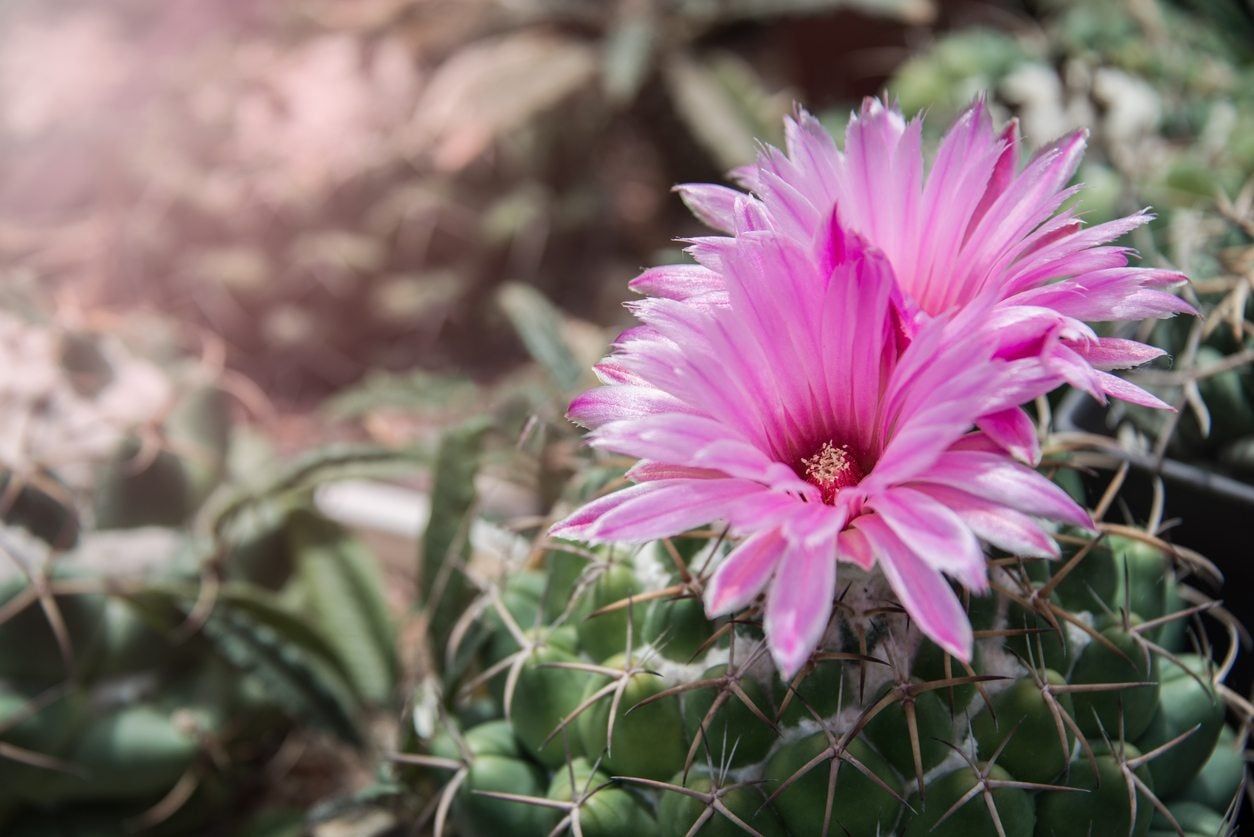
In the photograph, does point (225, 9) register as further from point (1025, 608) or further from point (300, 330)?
point (1025, 608)

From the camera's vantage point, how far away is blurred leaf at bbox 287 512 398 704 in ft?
2.75

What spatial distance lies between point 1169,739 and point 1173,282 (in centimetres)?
22

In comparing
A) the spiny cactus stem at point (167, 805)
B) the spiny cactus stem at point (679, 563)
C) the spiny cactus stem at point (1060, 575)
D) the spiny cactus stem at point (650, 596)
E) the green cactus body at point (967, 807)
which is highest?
the spiny cactus stem at point (679, 563)

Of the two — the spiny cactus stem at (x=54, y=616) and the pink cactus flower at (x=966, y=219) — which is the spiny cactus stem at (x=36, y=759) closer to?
the spiny cactus stem at (x=54, y=616)

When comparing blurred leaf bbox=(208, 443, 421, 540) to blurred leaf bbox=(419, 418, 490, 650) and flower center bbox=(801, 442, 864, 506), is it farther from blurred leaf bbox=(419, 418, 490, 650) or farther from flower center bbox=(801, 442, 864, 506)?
flower center bbox=(801, 442, 864, 506)

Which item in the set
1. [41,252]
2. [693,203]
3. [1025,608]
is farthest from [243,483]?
[41,252]

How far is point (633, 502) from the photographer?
401mm

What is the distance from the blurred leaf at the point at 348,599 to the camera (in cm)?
84

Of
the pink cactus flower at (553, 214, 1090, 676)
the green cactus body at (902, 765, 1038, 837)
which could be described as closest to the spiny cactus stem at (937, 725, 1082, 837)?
the green cactus body at (902, 765, 1038, 837)

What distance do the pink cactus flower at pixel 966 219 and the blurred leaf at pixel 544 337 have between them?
336 mm

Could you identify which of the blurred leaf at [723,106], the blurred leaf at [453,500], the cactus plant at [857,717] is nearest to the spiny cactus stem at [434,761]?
the cactus plant at [857,717]

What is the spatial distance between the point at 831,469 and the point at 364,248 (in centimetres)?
112

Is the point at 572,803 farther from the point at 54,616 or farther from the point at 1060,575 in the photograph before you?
the point at 54,616

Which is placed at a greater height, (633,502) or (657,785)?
(633,502)
